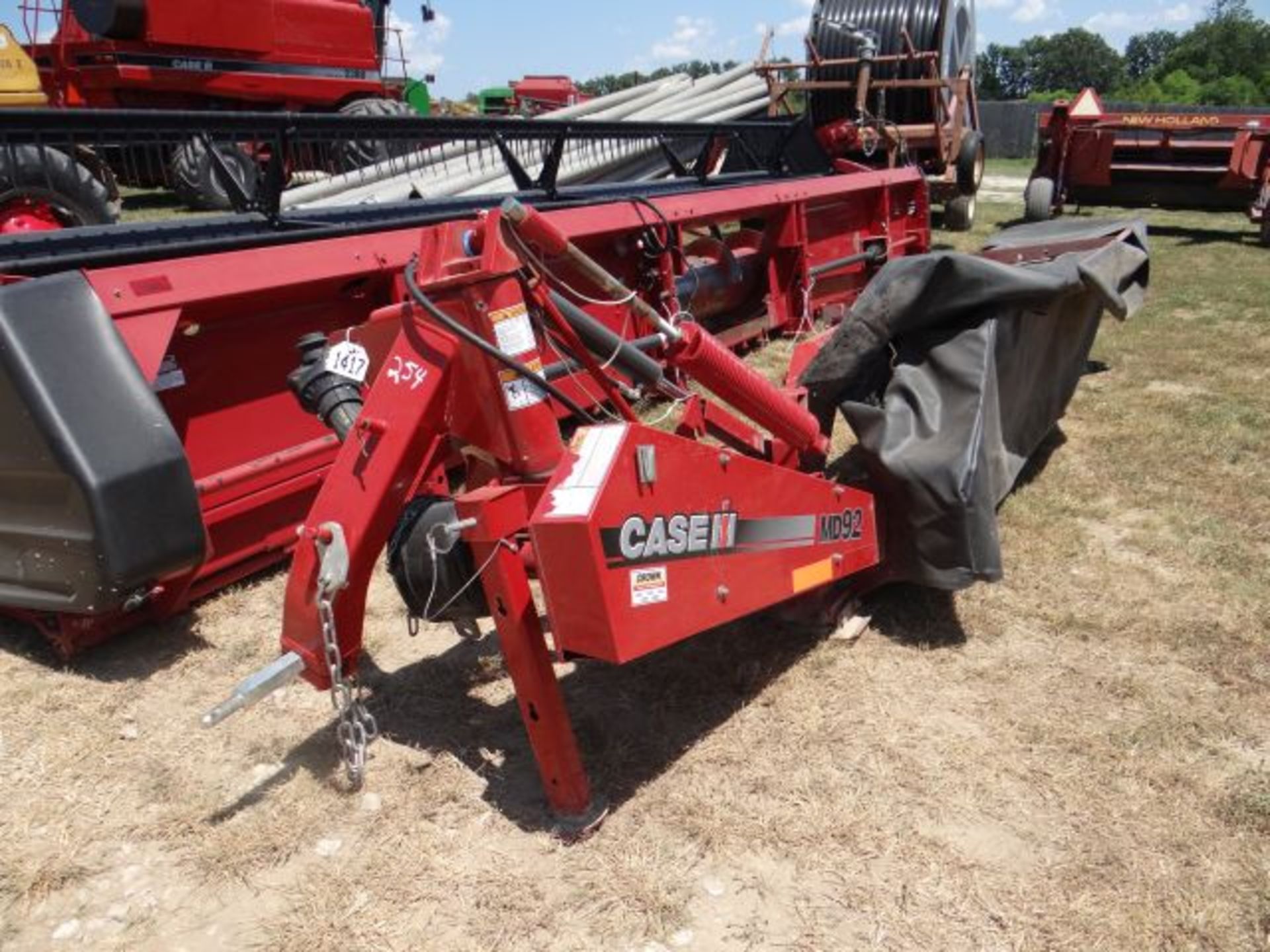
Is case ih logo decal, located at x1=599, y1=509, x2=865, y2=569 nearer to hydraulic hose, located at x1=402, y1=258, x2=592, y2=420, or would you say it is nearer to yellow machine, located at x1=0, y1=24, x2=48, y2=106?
hydraulic hose, located at x1=402, y1=258, x2=592, y2=420

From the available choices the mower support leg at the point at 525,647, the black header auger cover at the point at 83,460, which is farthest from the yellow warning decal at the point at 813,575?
the black header auger cover at the point at 83,460

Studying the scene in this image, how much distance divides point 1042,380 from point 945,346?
1054 mm

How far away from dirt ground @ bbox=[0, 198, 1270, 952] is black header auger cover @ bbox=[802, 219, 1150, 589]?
364 millimetres

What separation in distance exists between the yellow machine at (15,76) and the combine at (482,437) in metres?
4.84

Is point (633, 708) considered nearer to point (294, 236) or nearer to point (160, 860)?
point (160, 860)

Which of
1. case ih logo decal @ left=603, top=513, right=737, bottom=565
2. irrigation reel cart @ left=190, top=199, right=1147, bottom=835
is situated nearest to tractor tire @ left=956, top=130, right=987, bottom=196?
irrigation reel cart @ left=190, top=199, right=1147, bottom=835

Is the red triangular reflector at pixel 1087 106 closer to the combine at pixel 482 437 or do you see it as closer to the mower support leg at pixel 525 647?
the combine at pixel 482 437

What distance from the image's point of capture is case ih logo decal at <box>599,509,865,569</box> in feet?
6.56

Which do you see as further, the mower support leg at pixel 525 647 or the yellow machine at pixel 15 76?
the yellow machine at pixel 15 76

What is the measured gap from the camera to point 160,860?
221cm

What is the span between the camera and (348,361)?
241 centimetres

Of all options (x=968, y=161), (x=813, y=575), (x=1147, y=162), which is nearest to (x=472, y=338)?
(x=813, y=575)

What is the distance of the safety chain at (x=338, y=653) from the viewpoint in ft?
6.88

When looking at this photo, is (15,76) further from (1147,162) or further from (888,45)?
(1147,162)
